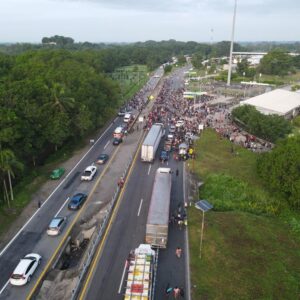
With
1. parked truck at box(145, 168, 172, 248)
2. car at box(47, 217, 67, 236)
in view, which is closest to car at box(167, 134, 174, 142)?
parked truck at box(145, 168, 172, 248)

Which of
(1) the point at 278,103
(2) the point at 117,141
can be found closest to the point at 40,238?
(2) the point at 117,141

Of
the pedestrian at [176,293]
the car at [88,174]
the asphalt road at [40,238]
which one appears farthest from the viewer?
the car at [88,174]

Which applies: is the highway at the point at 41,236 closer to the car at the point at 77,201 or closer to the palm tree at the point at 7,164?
the car at the point at 77,201

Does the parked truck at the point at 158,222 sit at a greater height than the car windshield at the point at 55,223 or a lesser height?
greater

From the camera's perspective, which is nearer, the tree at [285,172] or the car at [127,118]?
the tree at [285,172]

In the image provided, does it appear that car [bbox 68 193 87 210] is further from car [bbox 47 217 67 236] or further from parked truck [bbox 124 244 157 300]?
parked truck [bbox 124 244 157 300]

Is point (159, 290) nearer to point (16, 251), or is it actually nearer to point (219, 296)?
point (219, 296)

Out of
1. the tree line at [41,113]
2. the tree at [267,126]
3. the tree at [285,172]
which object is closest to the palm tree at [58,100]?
the tree line at [41,113]

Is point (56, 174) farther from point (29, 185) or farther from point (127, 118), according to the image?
point (127, 118)
